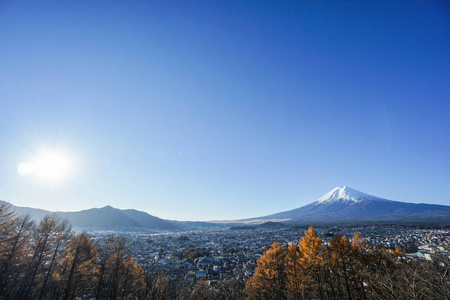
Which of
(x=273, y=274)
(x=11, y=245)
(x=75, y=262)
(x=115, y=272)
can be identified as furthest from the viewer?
(x=273, y=274)

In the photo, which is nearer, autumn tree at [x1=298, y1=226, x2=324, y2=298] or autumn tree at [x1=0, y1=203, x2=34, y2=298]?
autumn tree at [x1=0, y1=203, x2=34, y2=298]

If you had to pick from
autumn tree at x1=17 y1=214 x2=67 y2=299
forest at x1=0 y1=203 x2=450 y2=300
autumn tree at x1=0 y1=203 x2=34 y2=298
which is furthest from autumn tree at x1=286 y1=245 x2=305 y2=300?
autumn tree at x1=0 y1=203 x2=34 y2=298

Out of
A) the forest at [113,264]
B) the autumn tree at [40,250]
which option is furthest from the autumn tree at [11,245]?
the autumn tree at [40,250]

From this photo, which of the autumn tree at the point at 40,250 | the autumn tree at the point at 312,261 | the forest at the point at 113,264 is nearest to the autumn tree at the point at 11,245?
the forest at the point at 113,264

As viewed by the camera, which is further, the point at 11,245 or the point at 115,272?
the point at 115,272

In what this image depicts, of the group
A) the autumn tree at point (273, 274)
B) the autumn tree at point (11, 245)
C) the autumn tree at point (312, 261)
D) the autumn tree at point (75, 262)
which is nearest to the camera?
the autumn tree at point (11, 245)

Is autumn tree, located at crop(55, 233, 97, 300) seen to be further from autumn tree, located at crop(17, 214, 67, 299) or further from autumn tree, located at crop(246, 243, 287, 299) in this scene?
autumn tree, located at crop(246, 243, 287, 299)

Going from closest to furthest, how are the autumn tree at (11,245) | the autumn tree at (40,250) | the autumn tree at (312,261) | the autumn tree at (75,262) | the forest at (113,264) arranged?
the autumn tree at (11,245) < the forest at (113,264) < the autumn tree at (40,250) < the autumn tree at (75,262) < the autumn tree at (312,261)

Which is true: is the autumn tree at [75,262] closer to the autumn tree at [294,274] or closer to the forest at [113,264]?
the forest at [113,264]

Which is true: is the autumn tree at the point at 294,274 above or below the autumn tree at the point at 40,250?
below

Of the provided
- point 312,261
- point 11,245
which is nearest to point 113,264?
point 11,245

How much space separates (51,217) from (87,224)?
170299 millimetres

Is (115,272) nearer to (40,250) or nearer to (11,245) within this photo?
(40,250)

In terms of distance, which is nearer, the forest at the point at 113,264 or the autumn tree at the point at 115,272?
the forest at the point at 113,264
